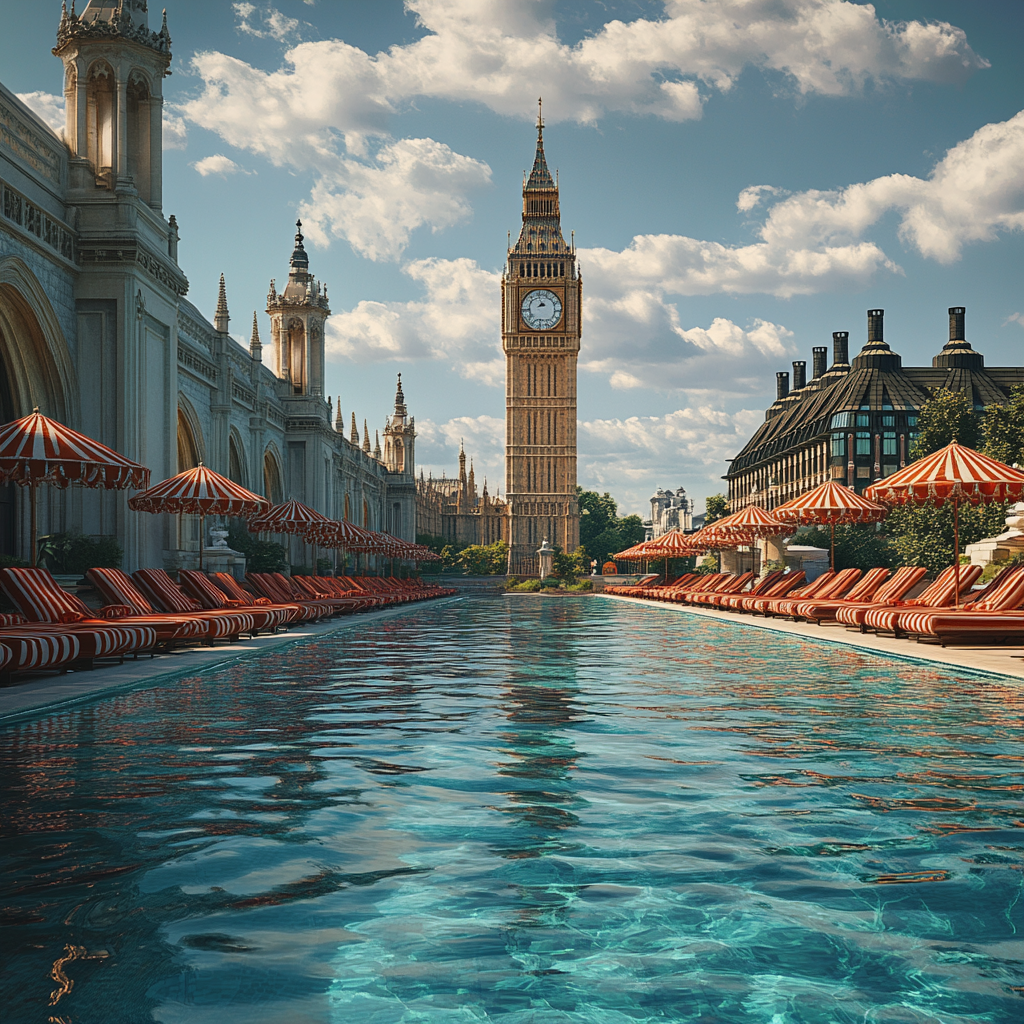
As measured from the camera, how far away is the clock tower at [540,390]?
4621 inches

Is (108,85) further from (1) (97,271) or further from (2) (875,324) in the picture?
(2) (875,324)

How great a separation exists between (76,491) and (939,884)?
19104mm

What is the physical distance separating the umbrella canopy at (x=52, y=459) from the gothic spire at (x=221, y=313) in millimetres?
19261

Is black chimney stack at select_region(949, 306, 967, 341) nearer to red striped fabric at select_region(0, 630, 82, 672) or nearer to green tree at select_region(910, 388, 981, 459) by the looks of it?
green tree at select_region(910, 388, 981, 459)

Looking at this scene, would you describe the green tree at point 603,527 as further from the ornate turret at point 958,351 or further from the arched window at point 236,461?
the arched window at point 236,461

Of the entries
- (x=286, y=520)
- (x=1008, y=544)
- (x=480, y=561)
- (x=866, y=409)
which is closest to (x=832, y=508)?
(x=1008, y=544)

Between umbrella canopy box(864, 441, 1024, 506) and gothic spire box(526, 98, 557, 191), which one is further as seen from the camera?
gothic spire box(526, 98, 557, 191)

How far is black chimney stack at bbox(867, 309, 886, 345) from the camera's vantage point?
86.7 metres

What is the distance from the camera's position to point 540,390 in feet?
391

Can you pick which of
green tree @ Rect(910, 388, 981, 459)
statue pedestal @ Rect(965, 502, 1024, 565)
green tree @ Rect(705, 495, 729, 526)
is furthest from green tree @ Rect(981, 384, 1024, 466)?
green tree @ Rect(705, 495, 729, 526)

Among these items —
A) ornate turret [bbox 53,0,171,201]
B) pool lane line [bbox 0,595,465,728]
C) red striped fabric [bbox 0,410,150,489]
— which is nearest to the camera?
→ pool lane line [bbox 0,595,465,728]

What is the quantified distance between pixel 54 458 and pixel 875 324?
84.7 metres

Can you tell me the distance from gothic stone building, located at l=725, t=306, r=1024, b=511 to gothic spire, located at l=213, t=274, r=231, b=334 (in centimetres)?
5607

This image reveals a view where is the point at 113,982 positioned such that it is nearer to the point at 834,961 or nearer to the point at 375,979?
the point at 375,979
